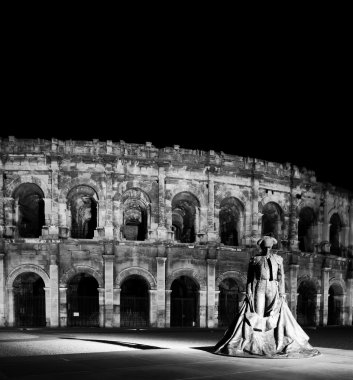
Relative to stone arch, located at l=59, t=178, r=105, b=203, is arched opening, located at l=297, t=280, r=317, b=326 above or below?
below

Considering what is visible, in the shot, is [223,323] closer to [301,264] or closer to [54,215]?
[301,264]

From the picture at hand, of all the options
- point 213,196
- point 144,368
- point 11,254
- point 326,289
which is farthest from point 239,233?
point 144,368

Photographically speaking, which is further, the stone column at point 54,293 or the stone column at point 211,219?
the stone column at point 211,219

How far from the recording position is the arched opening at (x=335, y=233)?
29688 millimetres

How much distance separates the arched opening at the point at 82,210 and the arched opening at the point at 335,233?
1350 cm

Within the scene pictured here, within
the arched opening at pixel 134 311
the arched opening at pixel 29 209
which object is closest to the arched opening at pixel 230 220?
the arched opening at pixel 134 311

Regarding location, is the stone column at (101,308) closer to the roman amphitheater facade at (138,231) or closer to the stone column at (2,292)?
the roman amphitheater facade at (138,231)

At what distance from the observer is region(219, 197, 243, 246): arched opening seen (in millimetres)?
25438

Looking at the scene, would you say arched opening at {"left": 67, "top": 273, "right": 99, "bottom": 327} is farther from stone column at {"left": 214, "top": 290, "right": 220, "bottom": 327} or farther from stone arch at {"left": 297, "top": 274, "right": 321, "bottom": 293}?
stone arch at {"left": 297, "top": 274, "right": 321, "bottom": 293}

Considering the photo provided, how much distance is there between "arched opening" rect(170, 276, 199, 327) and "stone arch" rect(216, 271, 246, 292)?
3.71ft

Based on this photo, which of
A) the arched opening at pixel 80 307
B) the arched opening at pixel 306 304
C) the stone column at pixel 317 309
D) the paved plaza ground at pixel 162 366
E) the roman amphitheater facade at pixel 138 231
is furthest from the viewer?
the arched opening at pixel 306 304

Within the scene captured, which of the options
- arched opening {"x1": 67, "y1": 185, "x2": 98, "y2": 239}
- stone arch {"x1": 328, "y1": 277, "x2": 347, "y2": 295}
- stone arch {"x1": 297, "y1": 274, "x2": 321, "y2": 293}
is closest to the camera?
arched opening {"x1": 67, "y1": 185, "x2": 98, "y2": 239}

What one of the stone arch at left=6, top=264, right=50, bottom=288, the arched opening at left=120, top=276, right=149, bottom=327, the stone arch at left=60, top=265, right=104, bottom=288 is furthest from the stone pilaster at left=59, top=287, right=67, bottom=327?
the arched opening at left=120, top=276, right=149, bottom=327

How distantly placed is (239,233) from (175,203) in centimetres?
346
